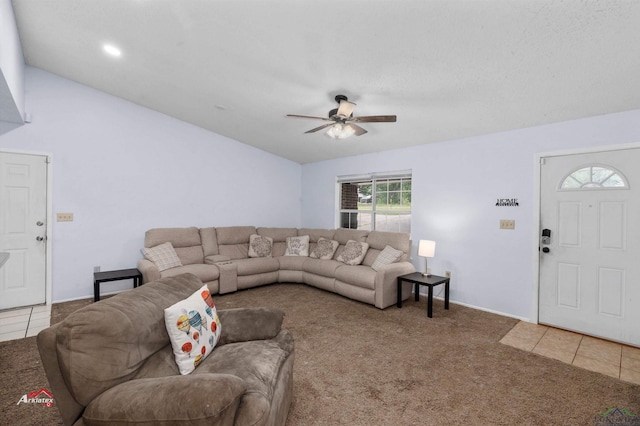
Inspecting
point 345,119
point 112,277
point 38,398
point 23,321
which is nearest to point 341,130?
point 345,119

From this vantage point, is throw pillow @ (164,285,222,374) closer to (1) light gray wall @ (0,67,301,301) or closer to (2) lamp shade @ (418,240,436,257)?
(2) lamp shade @ (418,240,436,257)

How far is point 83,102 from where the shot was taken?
4105mm

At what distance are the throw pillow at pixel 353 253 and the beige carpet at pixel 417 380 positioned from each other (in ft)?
3.91

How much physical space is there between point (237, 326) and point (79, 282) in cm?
356

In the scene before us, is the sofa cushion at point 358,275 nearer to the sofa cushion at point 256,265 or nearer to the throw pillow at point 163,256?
the sofa cushion at point 256,265

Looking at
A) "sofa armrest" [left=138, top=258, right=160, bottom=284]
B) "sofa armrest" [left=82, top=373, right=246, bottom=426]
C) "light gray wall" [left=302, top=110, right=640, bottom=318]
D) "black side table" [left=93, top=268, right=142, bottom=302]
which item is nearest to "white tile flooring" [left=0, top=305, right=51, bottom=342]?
"black side table" [left=93, top=268, right=142, bottom=302]

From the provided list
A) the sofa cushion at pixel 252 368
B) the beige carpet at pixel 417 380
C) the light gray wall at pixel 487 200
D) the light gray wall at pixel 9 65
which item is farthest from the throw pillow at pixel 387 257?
the light gray wall at pixel 9 65

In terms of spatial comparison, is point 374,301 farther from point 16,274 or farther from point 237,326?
point 16,274

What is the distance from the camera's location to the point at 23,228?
12.3 feet

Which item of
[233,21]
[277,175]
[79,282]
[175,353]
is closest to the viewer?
[175,353]

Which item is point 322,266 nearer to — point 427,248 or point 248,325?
point 427,248

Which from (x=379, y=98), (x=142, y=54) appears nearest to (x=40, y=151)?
(x=142, y=54)

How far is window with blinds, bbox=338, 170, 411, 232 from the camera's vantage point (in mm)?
4934

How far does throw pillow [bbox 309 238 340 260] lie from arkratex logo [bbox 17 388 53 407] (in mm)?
3605
